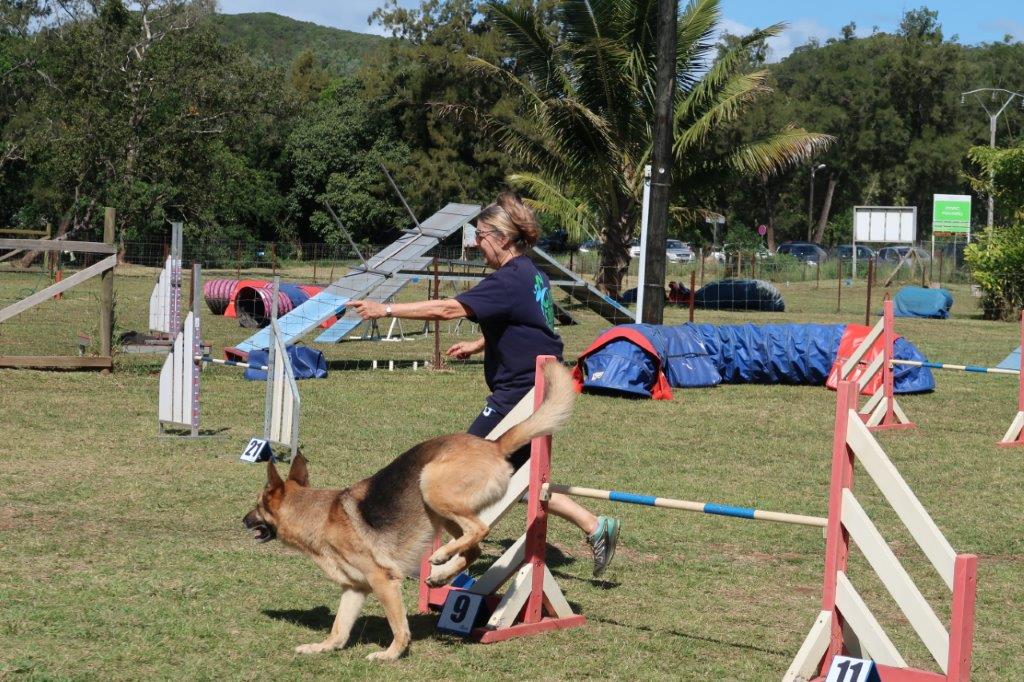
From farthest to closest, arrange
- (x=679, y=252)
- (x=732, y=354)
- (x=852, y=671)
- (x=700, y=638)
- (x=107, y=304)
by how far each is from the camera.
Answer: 1. (x=679, y=252)
2. (x=732, y=354)
3. (x=107, y=304)
4. (x=700, y=638)
5. (x=852, y=671)

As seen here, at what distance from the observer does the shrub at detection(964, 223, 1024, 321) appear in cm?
2812

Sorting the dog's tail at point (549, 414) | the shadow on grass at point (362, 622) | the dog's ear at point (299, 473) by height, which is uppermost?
the dog's tail at point (549, 414)

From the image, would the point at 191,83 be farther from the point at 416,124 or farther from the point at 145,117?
the point at 416,124

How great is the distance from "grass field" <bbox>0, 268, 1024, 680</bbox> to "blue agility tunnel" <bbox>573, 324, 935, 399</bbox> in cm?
73

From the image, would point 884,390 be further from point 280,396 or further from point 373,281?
point 373,281

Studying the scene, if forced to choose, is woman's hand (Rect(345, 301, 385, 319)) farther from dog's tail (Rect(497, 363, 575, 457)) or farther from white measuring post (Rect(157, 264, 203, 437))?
white measuring post (Rect(157, 264, 203, 437))

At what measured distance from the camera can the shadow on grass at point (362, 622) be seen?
17.8 ft

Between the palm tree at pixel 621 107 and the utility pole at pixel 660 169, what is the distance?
833 centimetres

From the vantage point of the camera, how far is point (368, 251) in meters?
44.1

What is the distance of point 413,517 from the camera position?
5043 mm

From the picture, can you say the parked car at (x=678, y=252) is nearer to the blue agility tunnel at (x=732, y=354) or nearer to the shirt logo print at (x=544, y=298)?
the blue agility tunnel at (x=732, y=354)

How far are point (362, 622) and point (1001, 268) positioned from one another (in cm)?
2679

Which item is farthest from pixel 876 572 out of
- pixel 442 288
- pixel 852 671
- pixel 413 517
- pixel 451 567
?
pixel 442 288

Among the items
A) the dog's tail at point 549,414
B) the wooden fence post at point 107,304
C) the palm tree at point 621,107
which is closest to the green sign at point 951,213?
the palm tree at point 621,107
